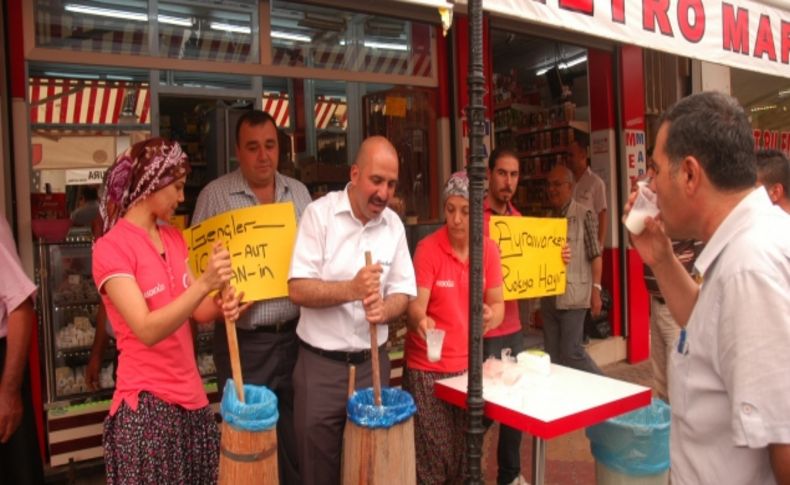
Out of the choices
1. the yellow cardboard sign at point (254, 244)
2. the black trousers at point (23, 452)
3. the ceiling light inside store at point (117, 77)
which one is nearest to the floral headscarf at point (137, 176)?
the yellow cardboard sign at point (254, 244)

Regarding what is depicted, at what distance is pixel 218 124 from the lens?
6.94 meters

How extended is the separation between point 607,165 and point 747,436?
229 inches

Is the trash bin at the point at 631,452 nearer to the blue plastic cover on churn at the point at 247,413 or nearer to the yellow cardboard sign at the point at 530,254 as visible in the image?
the yellow cardboard sign at the point at 530,254

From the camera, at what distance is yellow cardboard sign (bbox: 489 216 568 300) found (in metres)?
3.76

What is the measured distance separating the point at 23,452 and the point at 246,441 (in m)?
1.46

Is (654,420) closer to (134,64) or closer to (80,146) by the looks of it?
(134,64)

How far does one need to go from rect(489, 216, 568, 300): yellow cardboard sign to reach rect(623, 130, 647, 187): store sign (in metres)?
3.25

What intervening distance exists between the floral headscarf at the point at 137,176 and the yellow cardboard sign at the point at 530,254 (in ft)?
6.35

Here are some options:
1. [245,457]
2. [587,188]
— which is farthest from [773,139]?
[245,457]

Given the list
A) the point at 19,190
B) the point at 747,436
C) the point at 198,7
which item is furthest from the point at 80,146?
the point at 747,436

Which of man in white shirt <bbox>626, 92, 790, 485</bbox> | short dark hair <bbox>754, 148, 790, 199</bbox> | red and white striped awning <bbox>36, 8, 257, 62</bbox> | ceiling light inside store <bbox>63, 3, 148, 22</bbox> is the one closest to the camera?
man in white shirt <bbox>626, 92, 790, 485</bbox>

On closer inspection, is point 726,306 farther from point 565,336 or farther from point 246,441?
point 565,336

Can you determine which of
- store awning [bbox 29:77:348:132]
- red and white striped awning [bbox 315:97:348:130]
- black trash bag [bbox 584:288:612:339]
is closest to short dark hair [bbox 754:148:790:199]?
black trash bag [bbox 584:288:612:339]

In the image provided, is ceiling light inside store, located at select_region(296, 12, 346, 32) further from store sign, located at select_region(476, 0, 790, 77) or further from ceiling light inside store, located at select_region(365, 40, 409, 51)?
store sign, located at select_region(476, 0, 790, 77)
